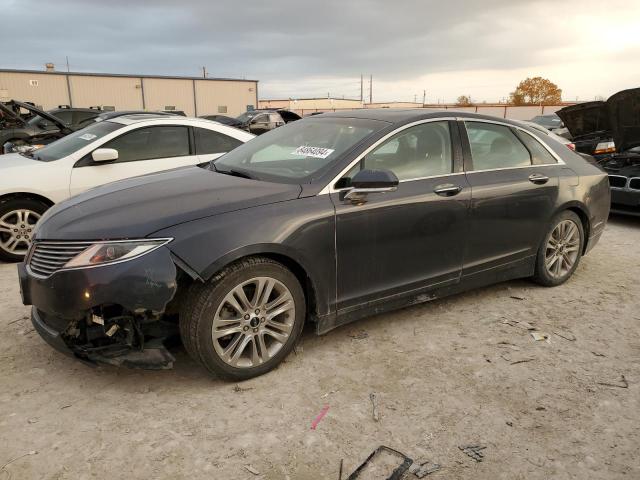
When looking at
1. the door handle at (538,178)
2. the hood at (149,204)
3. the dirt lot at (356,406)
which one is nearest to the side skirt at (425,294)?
the dirt lot at (356,406)

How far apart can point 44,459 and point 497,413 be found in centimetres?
227

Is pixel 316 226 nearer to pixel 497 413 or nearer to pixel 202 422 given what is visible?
pixel 202 422

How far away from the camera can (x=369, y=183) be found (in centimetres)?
310

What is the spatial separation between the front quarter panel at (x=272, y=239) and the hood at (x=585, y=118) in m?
6.59

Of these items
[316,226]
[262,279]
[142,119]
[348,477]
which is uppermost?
[142,119]

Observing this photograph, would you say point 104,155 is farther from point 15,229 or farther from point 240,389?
point 240,389

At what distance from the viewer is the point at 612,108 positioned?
6887mm

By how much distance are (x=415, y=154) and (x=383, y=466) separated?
2162mm

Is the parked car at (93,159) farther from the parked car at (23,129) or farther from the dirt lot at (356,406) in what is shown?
the parked car at (23,129)

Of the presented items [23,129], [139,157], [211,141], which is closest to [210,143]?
[211,141]

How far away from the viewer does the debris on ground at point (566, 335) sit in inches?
142

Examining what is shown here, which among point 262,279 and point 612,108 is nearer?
point 262,279

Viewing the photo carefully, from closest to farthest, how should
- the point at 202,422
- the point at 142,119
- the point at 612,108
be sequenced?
the point at 202,422 → the point at 142,119 → the point at 612,108

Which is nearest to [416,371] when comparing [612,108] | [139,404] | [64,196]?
[139,404]
